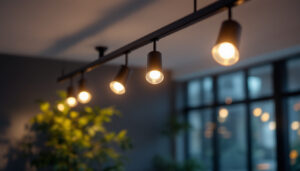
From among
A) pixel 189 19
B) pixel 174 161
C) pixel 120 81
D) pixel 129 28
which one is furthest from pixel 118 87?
pixel 174 161

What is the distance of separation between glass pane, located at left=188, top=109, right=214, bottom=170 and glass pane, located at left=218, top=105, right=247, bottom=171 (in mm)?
220

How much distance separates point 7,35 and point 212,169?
139 inches

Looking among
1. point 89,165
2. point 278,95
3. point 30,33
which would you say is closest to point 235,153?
point 278,95

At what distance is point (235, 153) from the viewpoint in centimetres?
536

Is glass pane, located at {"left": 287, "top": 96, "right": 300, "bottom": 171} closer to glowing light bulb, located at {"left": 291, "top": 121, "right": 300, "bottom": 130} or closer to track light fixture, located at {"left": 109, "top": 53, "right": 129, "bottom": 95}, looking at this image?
glowing light bulb, located at {"left": 291, "top": 121, "right": 300, "bottom": 130}

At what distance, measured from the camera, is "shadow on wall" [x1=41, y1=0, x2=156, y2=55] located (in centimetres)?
302

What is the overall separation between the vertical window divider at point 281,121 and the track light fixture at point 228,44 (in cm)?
321

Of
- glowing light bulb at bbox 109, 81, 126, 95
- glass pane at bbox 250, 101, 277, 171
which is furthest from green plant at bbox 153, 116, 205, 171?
glowing light bulb at bbox 109, 81, 126, 95

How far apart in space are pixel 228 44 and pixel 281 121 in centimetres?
326

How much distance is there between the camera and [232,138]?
5.44 meters

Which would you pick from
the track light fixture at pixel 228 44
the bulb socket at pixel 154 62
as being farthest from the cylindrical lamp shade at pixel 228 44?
the bulb socket at pixel 154 62

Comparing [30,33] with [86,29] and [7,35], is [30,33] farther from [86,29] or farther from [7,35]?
[86,29]

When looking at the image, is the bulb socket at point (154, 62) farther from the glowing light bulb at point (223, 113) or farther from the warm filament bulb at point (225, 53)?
the glowing light bulb at point (223, 113)

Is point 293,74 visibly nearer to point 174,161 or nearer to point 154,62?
point 174,161
